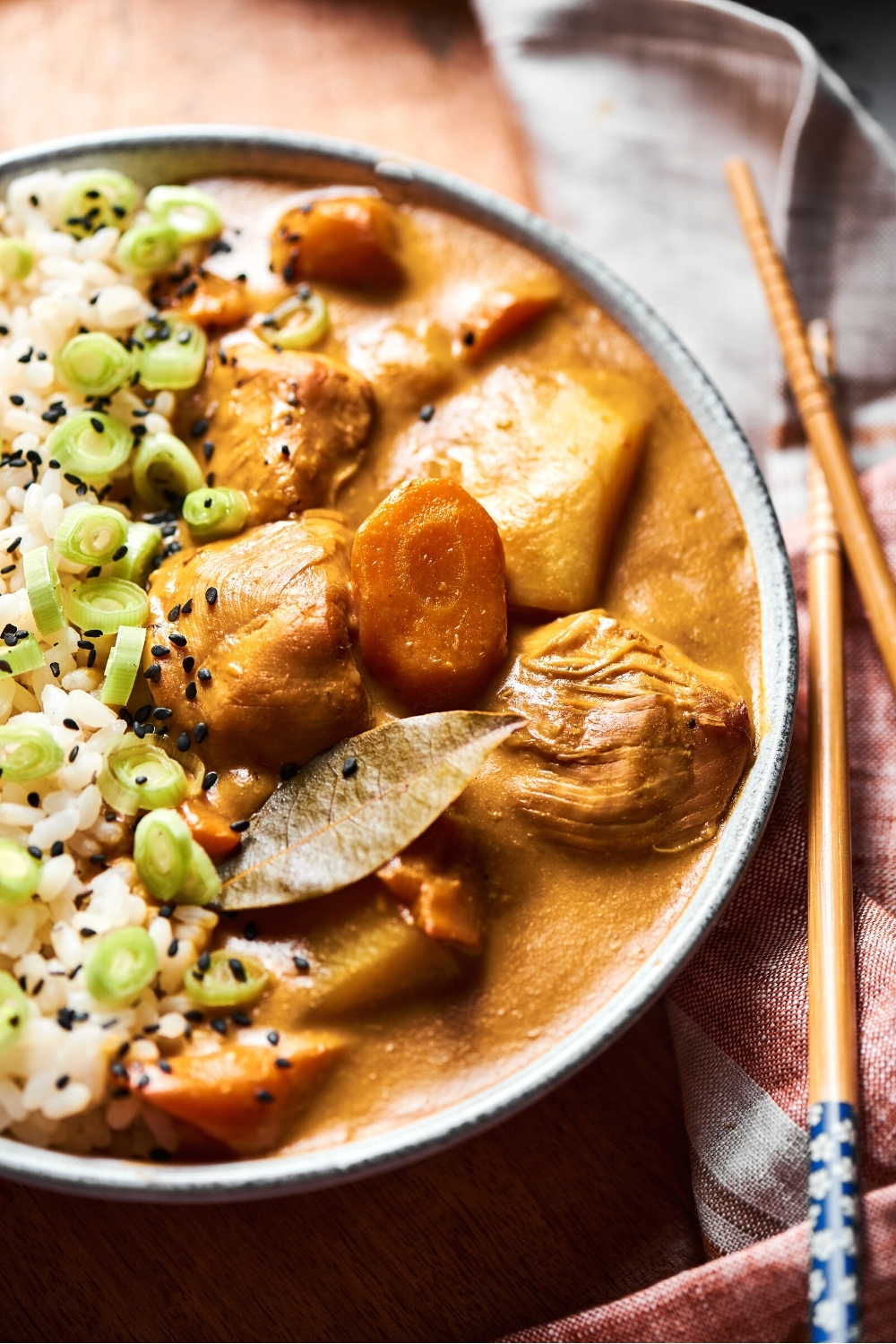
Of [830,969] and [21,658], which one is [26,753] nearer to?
[21,658]

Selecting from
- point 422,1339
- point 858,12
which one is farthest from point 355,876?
point 858,12

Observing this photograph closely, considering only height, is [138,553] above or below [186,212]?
below

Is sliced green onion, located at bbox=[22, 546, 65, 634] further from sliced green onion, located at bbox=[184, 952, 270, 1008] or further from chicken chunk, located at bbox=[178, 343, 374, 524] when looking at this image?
sliced green onion, located at bbox=[184, 952, 270, 1008]

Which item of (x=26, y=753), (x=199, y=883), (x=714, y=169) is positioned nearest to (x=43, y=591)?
(x=26, y=753)

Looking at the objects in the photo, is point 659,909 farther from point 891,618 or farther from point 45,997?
point 45,997

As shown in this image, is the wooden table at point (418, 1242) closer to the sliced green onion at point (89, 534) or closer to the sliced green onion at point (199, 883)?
the sliced green onion at point (199, 883)

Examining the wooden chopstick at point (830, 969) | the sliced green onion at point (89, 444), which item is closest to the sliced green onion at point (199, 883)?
the sliced green onion at point (89, 444)
